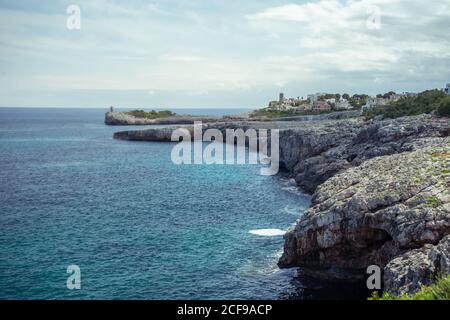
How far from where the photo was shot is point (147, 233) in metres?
53.6

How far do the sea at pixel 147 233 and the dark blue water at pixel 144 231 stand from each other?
0.36 ft

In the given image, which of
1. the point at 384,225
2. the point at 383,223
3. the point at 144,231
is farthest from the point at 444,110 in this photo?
the point at 144,231

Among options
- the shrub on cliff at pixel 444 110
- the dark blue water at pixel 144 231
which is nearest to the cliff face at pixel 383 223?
the dark blue water at pixel 144 231

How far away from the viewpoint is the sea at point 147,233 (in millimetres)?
39000

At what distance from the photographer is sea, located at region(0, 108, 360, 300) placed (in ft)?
128

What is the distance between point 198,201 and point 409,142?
103ft

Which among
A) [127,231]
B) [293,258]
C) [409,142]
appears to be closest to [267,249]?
[293,258]

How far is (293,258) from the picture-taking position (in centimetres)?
4103

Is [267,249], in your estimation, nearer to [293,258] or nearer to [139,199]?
[293,258]

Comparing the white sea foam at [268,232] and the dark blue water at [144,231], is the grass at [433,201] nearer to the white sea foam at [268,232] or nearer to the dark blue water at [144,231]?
the dark blue water at [144,231]

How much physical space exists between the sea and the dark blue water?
110 mm

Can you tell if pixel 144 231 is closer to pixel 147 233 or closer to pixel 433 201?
pixel 147 233

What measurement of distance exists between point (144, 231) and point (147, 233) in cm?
98

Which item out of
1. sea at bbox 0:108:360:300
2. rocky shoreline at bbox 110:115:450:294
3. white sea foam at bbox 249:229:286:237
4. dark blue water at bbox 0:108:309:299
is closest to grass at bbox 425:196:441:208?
rocky shoreline at bbox 110:115:450:294
